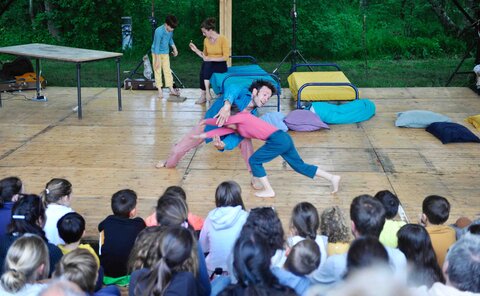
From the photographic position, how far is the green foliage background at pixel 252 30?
15.6m

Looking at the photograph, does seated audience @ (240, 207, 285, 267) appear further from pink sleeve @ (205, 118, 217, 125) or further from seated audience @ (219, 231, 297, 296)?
pink sleeve @ (205, 118, 217, 125)

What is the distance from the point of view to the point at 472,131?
27.1 feet

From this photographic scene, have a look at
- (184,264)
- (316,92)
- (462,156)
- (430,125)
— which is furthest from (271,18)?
(184,264)

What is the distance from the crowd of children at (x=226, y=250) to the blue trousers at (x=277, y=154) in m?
1.26

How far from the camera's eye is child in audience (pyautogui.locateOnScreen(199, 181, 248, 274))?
430 cm

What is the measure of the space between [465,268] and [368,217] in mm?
778

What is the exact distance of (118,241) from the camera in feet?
14.2

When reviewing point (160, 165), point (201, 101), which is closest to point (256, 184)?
point (160, 165)

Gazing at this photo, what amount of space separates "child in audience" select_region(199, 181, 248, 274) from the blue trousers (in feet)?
4.93

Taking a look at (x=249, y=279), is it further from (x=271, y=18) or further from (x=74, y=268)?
(x=271, y=18)

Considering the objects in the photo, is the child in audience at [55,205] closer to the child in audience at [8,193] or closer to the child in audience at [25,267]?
the child in audience at [8,193]

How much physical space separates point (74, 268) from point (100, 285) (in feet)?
2.48

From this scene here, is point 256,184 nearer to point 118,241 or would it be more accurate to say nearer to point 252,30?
point 118,241

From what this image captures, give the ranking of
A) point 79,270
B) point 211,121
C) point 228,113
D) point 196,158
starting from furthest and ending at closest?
point 196,158, point 211,121, point 228,113, point 79,270
